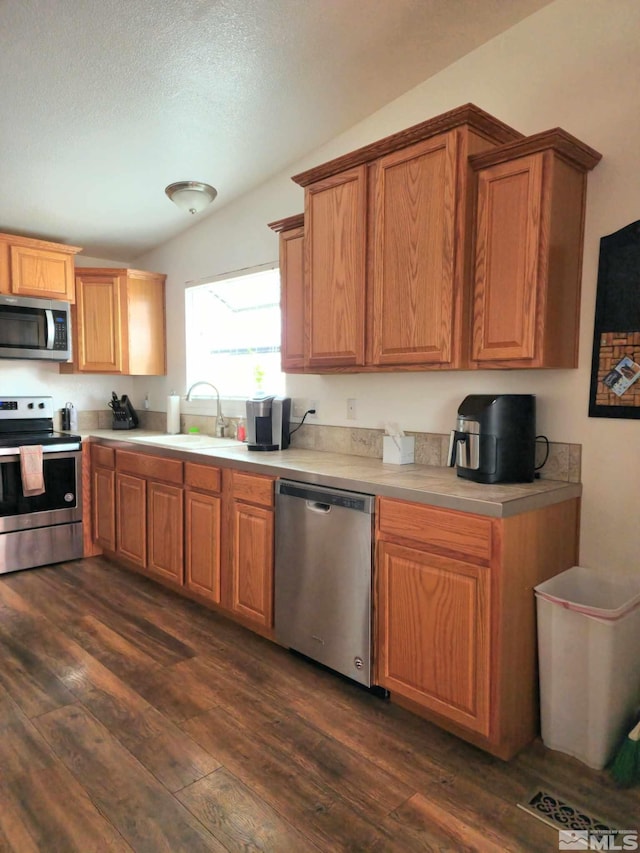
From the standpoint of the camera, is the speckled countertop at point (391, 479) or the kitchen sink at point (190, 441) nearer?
the speckled countertop at point (391, 479)

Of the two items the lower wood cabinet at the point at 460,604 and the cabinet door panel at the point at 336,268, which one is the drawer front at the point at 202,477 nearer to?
the lower wood cabinet at the point at 460,604

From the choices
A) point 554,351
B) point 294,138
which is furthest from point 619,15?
point 294,138

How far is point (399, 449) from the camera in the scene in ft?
8.86

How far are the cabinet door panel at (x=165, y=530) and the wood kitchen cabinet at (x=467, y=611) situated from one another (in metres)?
1.50

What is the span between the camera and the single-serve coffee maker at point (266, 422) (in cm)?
318

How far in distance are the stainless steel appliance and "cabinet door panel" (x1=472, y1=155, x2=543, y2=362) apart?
3009 millimetres

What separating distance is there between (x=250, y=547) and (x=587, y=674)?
5.12 ft

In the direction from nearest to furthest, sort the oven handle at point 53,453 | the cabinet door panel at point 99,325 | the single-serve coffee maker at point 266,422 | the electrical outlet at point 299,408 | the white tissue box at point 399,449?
1. the white tissue box at point 399,449
2. the single-serve coffee maker at point 266,422
3. the electrical outlet at point 299,408
4. the oven handle at point 53,453
5. the cabinet door panel at point 99,325

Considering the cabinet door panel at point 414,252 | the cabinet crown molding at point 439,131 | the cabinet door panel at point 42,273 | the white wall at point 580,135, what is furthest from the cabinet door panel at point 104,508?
the cabinet crown molding at point 439,131

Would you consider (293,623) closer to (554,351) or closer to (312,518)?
(312,518)

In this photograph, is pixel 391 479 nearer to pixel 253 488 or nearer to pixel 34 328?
pixel 253 488

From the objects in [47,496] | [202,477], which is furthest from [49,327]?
[202,477]

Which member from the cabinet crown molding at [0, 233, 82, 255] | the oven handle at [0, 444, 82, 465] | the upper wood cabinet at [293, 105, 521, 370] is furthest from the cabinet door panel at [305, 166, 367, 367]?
the cabinet crown molding at [0, 233, 82, 255]

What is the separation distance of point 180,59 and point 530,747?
3.09 meters
